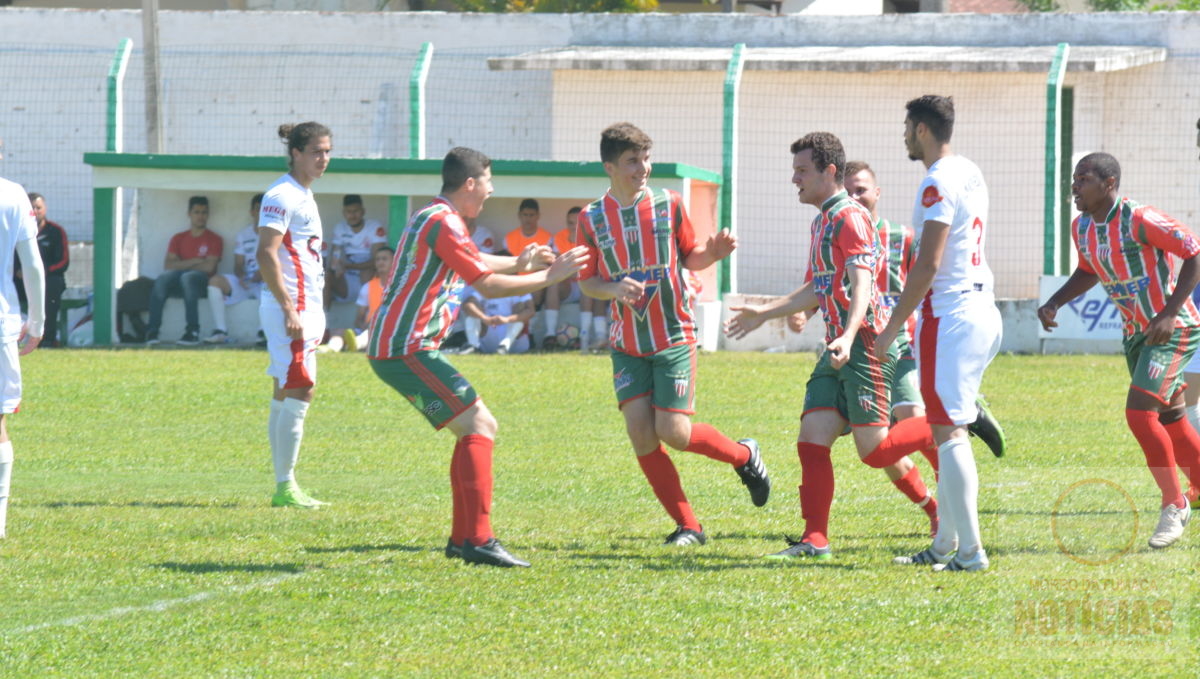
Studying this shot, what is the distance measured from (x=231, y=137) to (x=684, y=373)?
17.6m

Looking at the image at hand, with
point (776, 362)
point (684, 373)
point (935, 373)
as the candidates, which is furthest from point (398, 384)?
point (776, 362)

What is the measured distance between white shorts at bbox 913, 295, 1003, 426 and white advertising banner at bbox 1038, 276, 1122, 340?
11176mm

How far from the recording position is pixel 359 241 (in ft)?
61.1

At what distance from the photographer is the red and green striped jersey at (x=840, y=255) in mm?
6828

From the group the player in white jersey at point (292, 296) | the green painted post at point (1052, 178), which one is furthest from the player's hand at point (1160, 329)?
the green painted post at point (1052, 178)

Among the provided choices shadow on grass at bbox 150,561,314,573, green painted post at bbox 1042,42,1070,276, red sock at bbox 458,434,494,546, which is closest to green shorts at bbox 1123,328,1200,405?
red sock at bbox 458,434,494,546

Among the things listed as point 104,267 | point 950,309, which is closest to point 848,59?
point 104,267

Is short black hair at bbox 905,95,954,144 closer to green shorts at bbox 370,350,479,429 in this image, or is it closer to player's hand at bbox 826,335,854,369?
player's hand at bbox 826,335,854,369

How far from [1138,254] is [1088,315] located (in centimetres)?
1014

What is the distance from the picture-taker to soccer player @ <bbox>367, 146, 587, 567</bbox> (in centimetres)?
685

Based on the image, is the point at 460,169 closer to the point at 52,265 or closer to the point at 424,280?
the point at 424,280

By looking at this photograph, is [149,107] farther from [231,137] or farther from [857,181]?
[857,181]

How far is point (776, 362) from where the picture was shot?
54.5 feet

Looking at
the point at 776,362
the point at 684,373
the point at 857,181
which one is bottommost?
the point at 776,362
